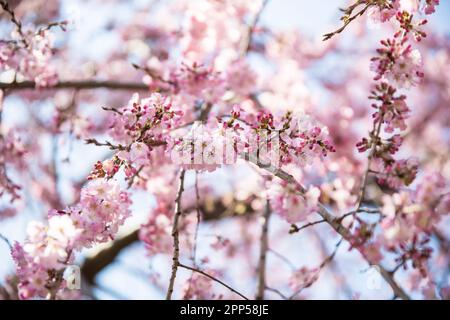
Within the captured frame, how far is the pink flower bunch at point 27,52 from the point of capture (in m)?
2.92

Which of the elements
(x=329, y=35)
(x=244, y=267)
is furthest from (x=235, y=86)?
(x=244, y=267)

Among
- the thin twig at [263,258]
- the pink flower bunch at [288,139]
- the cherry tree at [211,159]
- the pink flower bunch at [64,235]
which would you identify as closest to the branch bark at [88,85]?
the cherry tree at [211,159]

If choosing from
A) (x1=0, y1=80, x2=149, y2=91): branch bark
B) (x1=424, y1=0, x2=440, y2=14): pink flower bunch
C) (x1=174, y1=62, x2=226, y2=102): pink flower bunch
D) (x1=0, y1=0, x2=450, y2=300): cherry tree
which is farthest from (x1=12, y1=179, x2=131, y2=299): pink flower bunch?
(x1=424, y1=0, x2=440, y2=14): pink flower bunch

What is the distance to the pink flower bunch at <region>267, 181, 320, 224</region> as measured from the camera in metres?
2.06

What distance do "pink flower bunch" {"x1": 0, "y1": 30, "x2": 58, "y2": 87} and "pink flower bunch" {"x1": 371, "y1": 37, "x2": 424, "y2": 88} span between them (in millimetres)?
1903

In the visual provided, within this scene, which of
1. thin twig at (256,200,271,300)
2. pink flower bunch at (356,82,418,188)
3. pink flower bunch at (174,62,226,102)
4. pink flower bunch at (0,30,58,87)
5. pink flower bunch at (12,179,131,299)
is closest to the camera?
pink flower bunch at (12,179,131,299)

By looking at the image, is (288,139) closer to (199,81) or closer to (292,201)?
(292,201)

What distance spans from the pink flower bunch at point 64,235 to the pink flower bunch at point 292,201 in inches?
27.5

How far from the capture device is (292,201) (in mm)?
2084

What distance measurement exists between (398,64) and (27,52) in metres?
2.16

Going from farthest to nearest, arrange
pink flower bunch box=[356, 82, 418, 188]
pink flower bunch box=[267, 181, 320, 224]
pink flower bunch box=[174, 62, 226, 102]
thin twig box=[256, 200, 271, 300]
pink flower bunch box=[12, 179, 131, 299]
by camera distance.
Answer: pink flower bunch box=[174, 62, 226, 102] → thin twig box=[256, 200, 271, 300] → pink flower bunch box=[356, 82, 418, 188] → pink flower bunch box=[267, 181, 320, 224] → pink flower bunch box=[12, 179, 131, 299]

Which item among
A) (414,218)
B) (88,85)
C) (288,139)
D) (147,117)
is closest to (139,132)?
(147,117)

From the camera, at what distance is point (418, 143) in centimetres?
743

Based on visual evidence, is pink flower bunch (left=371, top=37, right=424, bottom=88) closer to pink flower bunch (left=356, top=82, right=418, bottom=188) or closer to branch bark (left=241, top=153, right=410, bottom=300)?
pink flower bunch (left=356, top=82, right=418, bottom=188)
